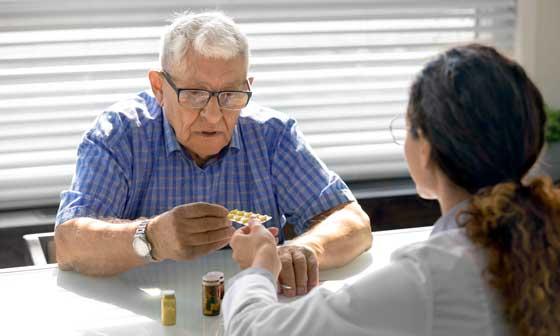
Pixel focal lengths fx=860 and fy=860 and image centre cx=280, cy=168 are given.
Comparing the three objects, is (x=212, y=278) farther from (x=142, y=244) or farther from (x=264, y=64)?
(x=264, y=64)

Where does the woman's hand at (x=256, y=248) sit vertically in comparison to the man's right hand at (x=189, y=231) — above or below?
above

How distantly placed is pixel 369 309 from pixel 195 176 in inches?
58.9

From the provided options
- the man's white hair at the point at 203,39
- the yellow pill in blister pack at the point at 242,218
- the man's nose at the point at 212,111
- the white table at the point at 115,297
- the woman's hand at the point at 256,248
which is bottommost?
the white table at the point at 115,297

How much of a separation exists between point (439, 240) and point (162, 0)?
8.73ft

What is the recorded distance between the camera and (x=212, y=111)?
2736 mm

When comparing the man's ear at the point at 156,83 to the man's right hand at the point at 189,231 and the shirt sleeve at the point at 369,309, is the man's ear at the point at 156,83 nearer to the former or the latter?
the man's right hand at the point at 189,231

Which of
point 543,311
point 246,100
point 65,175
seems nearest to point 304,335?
point 543,311

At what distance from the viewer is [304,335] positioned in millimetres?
1534

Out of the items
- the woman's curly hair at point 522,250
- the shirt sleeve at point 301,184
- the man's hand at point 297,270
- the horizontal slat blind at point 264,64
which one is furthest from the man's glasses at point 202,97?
the woman's curly hair at point 522,250

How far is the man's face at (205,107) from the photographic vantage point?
8.86ft

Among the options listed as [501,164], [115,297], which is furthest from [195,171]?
[501,164]

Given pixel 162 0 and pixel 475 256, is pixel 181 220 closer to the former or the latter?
pixel 475 256

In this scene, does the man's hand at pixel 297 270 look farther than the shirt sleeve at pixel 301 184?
No

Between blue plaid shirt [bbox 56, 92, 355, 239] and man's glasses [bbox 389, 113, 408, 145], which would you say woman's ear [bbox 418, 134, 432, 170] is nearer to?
man's glasses [bbox 389, 113, 408, 145]
